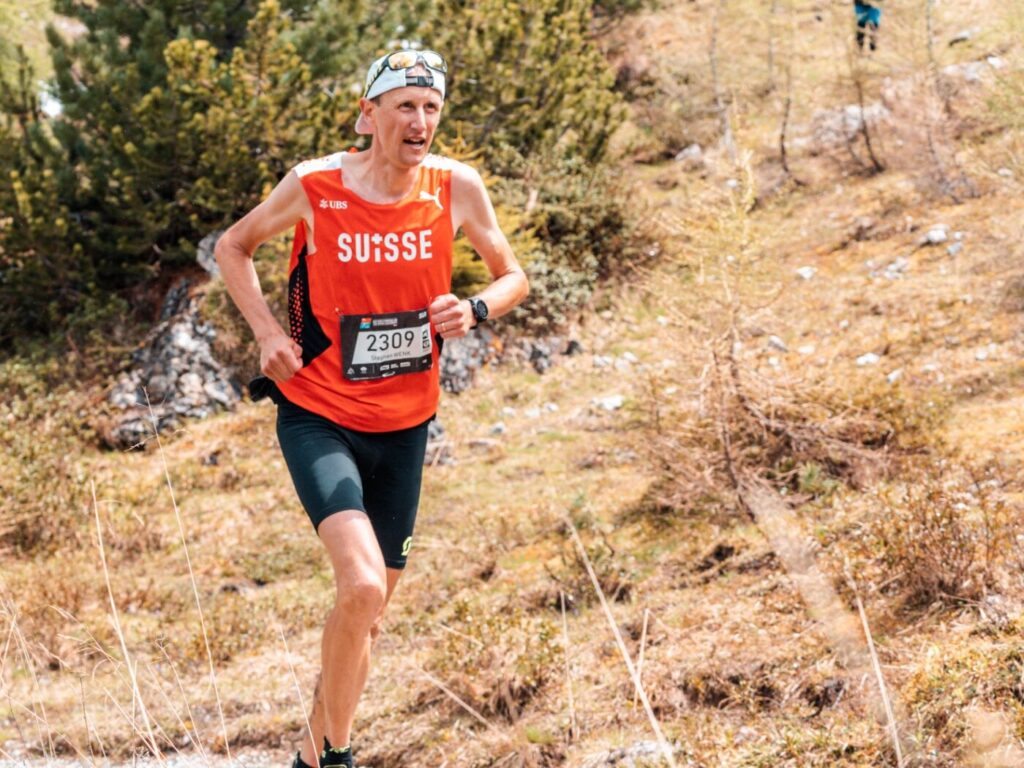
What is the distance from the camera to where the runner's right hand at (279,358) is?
10.1 ft

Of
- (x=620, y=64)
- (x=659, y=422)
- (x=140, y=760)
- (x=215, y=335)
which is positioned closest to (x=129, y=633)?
(x=140, y=760)

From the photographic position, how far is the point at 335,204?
3162 millimetres

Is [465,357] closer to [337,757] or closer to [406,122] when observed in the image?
[406,122]

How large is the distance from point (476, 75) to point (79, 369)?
229 inches

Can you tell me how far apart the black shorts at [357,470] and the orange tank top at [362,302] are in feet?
0.17

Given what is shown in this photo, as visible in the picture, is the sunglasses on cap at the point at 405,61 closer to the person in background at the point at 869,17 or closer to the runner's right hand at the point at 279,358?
the runner's right hand at the point at 279,358

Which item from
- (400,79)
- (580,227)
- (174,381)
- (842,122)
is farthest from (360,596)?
(842,122)

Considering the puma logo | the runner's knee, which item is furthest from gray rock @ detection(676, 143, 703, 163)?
the runner's knee

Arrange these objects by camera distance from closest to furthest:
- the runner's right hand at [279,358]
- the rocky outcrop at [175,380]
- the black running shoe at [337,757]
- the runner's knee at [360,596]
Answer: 1. the runner's knee at [360,596]
2. the black running shoe at [337,757]
3. the runner's right hand at [279,358]
4. the rocky outcrop at [175,380]

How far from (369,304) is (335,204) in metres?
0.33

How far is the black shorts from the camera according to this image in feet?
9.64

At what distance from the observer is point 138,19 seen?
11727 mm

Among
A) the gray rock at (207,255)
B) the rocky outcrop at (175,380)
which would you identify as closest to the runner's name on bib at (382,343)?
the rocky outcrop at (175,380)

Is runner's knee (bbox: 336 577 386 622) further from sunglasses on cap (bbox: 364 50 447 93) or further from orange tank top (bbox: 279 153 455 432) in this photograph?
sunglasses on cap (bbox: 364 50 447 93)
